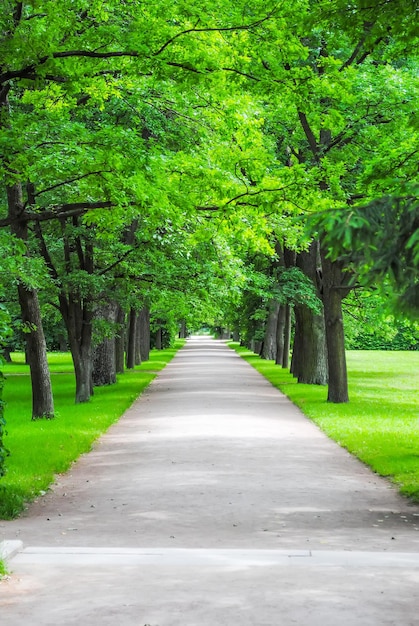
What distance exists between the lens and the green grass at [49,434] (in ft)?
39.3

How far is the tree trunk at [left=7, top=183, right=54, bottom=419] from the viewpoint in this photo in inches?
796

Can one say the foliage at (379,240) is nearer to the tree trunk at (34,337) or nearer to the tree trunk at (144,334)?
the tree trunk at (34,337)

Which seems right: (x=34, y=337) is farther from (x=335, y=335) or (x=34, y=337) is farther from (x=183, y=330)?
(x=183, y=330)

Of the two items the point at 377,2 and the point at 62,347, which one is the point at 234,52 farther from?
the point at 62,347

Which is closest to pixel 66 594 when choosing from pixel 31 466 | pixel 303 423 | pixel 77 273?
pixel 31 466

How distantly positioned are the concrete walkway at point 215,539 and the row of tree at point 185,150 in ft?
6.83

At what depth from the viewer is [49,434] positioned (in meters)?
18.0

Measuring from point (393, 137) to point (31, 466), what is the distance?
44.1ft

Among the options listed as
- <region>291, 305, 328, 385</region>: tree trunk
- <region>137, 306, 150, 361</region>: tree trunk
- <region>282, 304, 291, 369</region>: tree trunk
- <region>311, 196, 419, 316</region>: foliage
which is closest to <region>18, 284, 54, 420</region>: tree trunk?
<region>291, 305, 328, 385</region>: tree trunk

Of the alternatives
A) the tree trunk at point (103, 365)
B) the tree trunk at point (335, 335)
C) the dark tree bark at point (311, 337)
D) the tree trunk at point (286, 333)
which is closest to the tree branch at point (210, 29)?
the tree trunk at point (335, 335)

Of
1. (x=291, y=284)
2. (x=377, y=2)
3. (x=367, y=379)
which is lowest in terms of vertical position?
(x=367, y=379)

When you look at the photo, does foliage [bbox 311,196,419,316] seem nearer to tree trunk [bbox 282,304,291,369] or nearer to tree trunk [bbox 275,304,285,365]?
tree trunk [bbox 282,304,291,369]

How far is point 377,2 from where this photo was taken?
12.4 m

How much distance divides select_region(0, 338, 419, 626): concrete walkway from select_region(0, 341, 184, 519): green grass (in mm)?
326
